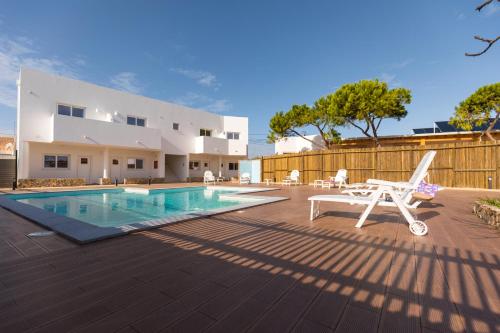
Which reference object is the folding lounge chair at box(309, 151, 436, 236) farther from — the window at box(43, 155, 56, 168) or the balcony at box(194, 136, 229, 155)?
the balcony at box(194, 136, 229, 155)

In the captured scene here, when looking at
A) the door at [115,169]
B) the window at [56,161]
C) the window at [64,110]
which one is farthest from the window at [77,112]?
the door at [115,169]

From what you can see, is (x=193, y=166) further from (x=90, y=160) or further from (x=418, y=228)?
(x=418, y=228)

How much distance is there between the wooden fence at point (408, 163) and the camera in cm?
1056

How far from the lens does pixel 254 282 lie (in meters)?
2.03

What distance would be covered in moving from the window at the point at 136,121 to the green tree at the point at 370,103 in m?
14.4

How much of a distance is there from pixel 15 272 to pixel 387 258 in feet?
12.2

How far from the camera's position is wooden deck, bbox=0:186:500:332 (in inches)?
58.7

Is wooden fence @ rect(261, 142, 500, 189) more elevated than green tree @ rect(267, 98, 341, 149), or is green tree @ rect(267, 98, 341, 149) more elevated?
green tree @ rect(267, 98, 341, 149)

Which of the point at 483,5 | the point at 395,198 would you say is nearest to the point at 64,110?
the point at 395,198

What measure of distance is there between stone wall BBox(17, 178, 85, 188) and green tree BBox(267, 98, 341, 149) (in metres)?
15.3

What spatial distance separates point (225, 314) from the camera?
1567 mm

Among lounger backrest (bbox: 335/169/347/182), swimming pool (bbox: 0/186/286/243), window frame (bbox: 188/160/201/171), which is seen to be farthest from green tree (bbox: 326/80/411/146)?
window frame (bbox: 188/160/201/171)

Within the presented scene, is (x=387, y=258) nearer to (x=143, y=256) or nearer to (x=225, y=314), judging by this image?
(x=225, y=314)

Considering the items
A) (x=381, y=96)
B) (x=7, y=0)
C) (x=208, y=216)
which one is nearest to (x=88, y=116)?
(x=7, y=0)
